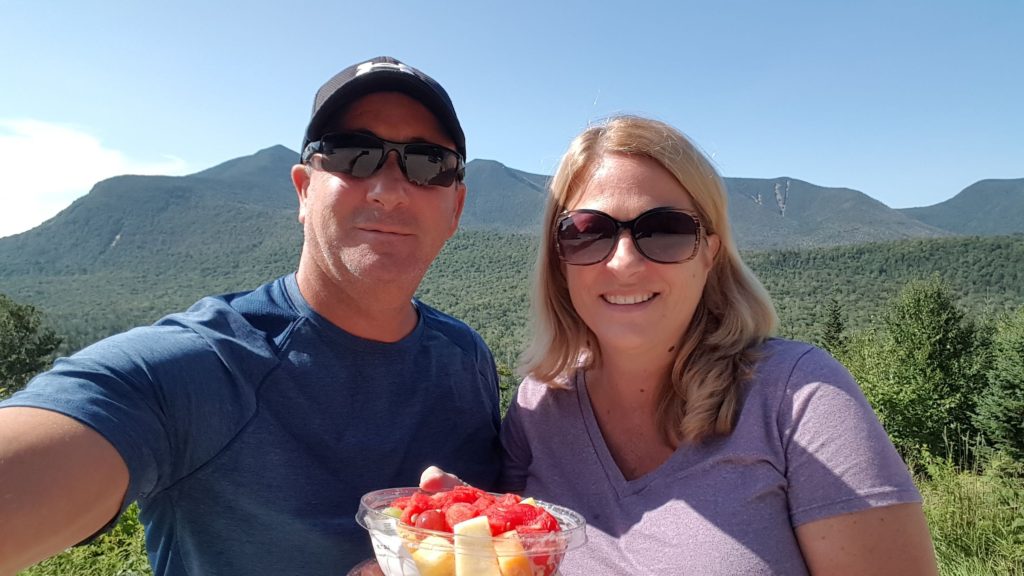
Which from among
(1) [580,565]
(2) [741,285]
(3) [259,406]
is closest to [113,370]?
(3) [259,406]

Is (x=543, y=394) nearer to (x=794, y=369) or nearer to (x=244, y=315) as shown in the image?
(x=794, y=369)

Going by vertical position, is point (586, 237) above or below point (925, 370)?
above

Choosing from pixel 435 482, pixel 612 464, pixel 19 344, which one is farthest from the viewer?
pixel 19 344

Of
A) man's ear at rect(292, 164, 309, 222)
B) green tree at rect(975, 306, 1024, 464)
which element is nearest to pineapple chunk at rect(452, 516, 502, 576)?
man's ear at rect(292, 164, 309, 222)

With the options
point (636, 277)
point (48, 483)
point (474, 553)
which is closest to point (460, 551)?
point (474, 553)

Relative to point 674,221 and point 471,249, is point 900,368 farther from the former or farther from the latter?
point 471,249

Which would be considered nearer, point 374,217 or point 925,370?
point 374,217

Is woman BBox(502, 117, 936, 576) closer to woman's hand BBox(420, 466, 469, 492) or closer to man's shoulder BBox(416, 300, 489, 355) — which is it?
man's shoulder BBox(416, 300, 489, 355)
